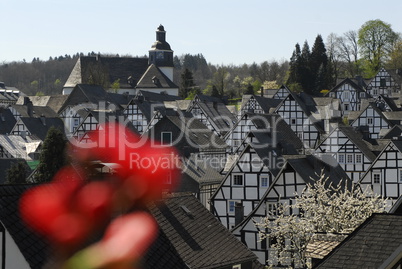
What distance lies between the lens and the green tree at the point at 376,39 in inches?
4897

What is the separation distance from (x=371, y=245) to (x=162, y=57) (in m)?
124

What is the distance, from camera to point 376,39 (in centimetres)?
12525

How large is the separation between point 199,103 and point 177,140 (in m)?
31.6

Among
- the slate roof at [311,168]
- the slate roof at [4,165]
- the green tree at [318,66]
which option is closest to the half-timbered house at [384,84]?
the green tree at [318,66]

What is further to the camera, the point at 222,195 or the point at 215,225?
the point at 222,195

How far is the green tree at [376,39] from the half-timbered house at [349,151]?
69.6 m

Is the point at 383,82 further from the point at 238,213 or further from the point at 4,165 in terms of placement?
the point at 238,213

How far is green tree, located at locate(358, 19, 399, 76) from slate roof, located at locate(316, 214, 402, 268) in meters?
112

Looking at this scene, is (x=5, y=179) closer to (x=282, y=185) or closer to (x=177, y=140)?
(x=177, y=140)

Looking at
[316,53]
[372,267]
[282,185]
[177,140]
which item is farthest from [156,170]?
[316,53]

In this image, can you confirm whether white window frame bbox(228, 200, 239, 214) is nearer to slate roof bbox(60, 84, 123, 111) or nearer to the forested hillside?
slate roof bbox(60, 84, 123, 111)

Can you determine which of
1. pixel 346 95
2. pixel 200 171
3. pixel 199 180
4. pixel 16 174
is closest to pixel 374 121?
pixel 346 95

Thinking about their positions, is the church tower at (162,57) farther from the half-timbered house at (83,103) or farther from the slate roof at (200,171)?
the slate roof at (200,171)

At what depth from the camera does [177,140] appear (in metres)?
54.5
